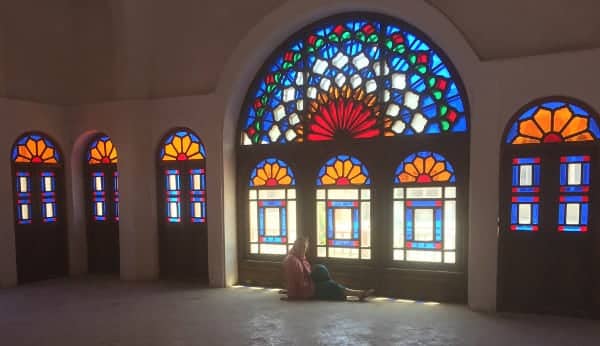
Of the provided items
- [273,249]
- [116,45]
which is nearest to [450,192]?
[273,249]

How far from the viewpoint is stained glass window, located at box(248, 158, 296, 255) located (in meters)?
5.60

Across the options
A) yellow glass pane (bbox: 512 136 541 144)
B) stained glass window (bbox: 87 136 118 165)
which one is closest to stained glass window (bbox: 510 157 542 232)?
yellow glass pane (bbox: 512 136 541 144)

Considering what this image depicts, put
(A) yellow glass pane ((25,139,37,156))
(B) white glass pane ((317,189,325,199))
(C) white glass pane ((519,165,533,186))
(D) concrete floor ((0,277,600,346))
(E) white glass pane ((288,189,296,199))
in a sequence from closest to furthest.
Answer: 1. (D) concrete floor ((0,277,600,346))
2. (C) white glass pane ((519,165,533,186))
3. (B) white glass pane ((317,189,325,199))
4. (E) white glass pane ((288,189,296,199))
5. (A) yellow glass pane ((25,139,37,156))

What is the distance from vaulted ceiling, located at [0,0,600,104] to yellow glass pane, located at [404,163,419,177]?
105 inches

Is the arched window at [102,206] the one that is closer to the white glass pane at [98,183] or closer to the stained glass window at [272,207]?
the white glass pane at [98,183]

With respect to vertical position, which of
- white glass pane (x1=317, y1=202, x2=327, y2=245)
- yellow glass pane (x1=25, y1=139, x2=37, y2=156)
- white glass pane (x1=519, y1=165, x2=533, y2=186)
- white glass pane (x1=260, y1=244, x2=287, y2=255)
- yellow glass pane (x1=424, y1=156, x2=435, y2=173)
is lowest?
white glass pane (x1=260, y1=244, x2=287, y2=255)

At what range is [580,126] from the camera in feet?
13.6

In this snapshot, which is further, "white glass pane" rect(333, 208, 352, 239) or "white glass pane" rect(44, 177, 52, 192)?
"white glass pane" rect(44, 177, 52, 192)

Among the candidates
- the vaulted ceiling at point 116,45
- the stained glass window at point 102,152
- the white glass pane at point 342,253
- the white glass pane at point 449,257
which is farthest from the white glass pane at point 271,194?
the stained glass window at point 102,152

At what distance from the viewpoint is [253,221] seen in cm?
583

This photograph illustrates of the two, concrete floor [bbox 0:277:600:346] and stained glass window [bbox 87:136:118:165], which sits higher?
stained glass window [bbox 87:136:118:165]

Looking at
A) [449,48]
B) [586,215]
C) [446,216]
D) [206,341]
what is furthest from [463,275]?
[206,341]

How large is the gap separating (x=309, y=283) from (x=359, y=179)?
4.90 feet

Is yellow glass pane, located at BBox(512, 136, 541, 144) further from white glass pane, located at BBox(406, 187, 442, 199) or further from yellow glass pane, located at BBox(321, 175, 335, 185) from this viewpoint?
yellow glass pane, located at BBox(321, 175, 335, 185)
